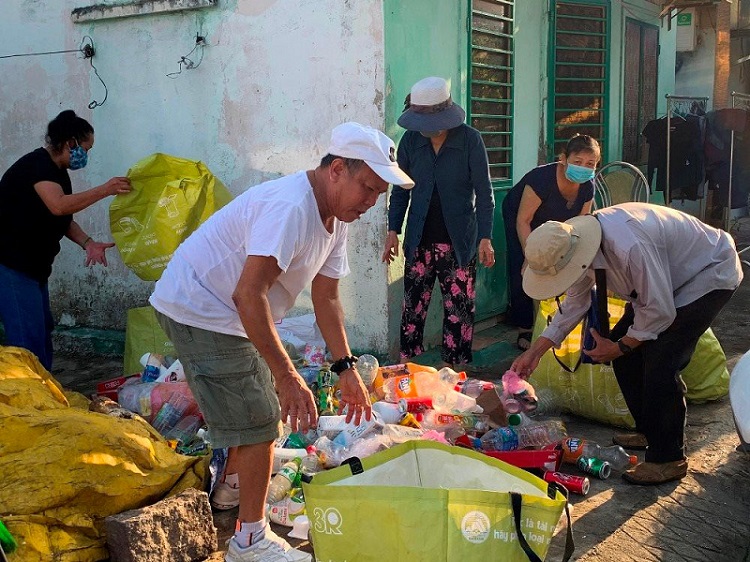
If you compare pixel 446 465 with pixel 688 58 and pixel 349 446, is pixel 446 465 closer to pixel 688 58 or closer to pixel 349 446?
pixel 349 446

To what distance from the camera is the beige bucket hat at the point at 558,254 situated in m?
3.55

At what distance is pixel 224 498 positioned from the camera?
391 cm

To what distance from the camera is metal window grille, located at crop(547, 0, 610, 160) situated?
7.72m

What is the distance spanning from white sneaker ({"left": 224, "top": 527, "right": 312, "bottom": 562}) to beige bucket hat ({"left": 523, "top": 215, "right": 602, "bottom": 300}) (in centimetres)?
145

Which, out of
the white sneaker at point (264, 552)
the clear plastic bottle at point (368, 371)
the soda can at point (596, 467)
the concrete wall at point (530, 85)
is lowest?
the soda can at point (596, 467)

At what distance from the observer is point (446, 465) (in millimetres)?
2943

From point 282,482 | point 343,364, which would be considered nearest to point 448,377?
point 282,482

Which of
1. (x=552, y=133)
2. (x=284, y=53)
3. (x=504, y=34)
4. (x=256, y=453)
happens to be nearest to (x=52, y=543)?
(x=256, y=453)

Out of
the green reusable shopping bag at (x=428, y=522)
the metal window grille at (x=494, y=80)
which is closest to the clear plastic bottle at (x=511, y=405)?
the green reusable shopping bag at (x=428, y=522)

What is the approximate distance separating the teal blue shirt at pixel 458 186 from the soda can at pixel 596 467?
63.4 inches

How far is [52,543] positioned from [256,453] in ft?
2.82

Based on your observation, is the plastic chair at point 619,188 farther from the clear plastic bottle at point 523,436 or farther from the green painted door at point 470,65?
the clear plastic bottle at point 523,436

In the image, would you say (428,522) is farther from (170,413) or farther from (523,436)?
(170,413)

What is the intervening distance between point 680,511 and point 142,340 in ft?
12.2
